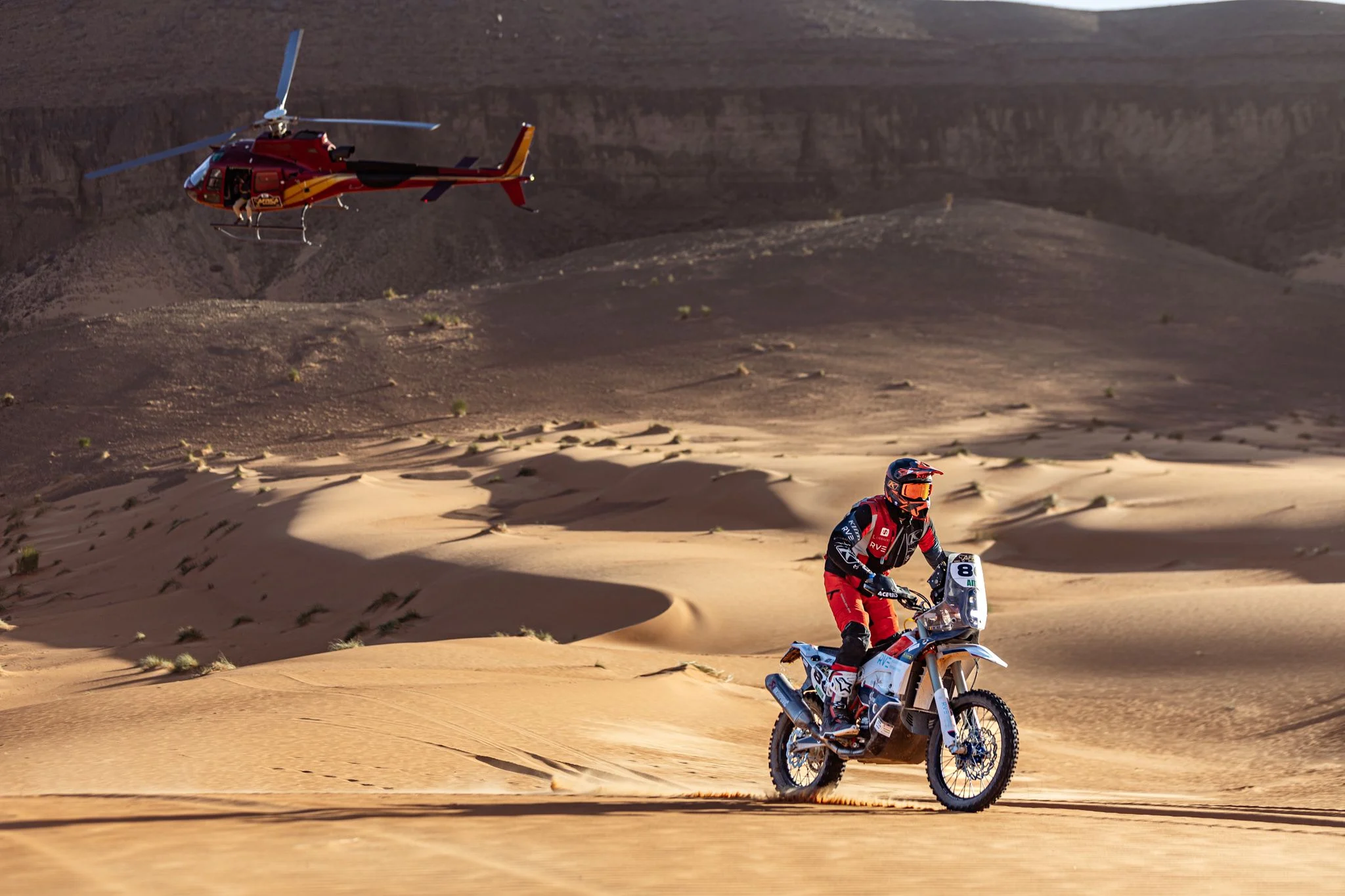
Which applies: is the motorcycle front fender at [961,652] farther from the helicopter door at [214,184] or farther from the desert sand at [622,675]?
the helicopter door at [214,184]

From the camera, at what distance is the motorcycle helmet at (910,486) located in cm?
859

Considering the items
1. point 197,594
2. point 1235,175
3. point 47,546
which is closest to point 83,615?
point 197,594

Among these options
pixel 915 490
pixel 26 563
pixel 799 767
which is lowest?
pixel 799 767

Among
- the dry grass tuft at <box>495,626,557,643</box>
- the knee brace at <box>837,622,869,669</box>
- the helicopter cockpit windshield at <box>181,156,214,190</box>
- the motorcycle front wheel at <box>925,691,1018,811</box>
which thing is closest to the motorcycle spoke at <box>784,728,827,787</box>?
the knee brace at <box>837,622,869,669</box>

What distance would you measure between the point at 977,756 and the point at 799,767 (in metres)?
1.52

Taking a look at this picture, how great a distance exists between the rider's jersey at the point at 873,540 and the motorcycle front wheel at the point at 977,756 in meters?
1.01

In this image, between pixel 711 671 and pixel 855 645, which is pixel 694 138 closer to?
pixel 711 671

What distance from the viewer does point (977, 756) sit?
312 inches

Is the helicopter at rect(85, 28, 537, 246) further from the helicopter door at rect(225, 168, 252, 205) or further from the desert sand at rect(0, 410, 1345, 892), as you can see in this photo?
the desert sand at rect(0, 410, 1345, 892)

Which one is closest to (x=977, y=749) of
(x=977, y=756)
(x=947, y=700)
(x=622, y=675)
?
(x=977, y=756)

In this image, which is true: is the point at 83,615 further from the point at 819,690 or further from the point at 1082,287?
the point at 1082,287

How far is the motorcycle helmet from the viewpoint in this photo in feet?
28.2

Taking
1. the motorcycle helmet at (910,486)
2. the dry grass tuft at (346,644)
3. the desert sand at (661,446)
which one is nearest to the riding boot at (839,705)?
the desert sand at (661,446)

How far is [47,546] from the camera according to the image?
3048 cm
